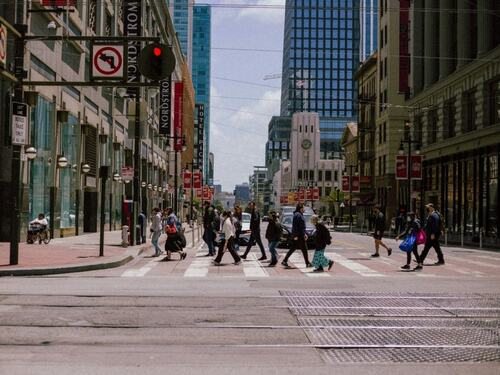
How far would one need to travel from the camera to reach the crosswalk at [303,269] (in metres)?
17.7

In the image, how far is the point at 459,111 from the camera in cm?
4634

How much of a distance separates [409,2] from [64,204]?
3945cm

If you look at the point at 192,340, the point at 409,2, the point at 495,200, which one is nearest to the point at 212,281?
the point at 192,340

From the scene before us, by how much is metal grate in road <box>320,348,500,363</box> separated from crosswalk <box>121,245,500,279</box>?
8.84 meters

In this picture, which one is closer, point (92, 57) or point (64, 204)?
point (92, 57)

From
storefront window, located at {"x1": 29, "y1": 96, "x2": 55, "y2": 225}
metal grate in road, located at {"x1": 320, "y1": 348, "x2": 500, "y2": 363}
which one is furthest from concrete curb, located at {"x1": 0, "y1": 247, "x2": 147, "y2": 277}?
metal grate in road, located at {"x1": 320, "y1": 348, "x2": 500, "y2": 363}

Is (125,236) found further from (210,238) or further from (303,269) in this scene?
(303,269)

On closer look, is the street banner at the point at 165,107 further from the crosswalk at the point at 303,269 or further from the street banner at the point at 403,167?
the crosswalk at the point at 303,269

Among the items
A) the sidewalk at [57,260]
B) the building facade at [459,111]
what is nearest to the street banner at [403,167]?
the building facade at [459,111]

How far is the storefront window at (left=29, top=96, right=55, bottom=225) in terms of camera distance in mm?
29266

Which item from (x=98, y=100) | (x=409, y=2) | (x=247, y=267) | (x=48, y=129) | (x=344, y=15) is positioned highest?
(x=344, y=15)

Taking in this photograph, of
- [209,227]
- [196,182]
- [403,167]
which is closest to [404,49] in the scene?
[403,167]

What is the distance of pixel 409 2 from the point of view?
198 feet

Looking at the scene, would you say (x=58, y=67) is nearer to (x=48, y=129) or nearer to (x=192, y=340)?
(x=48, y=129)
